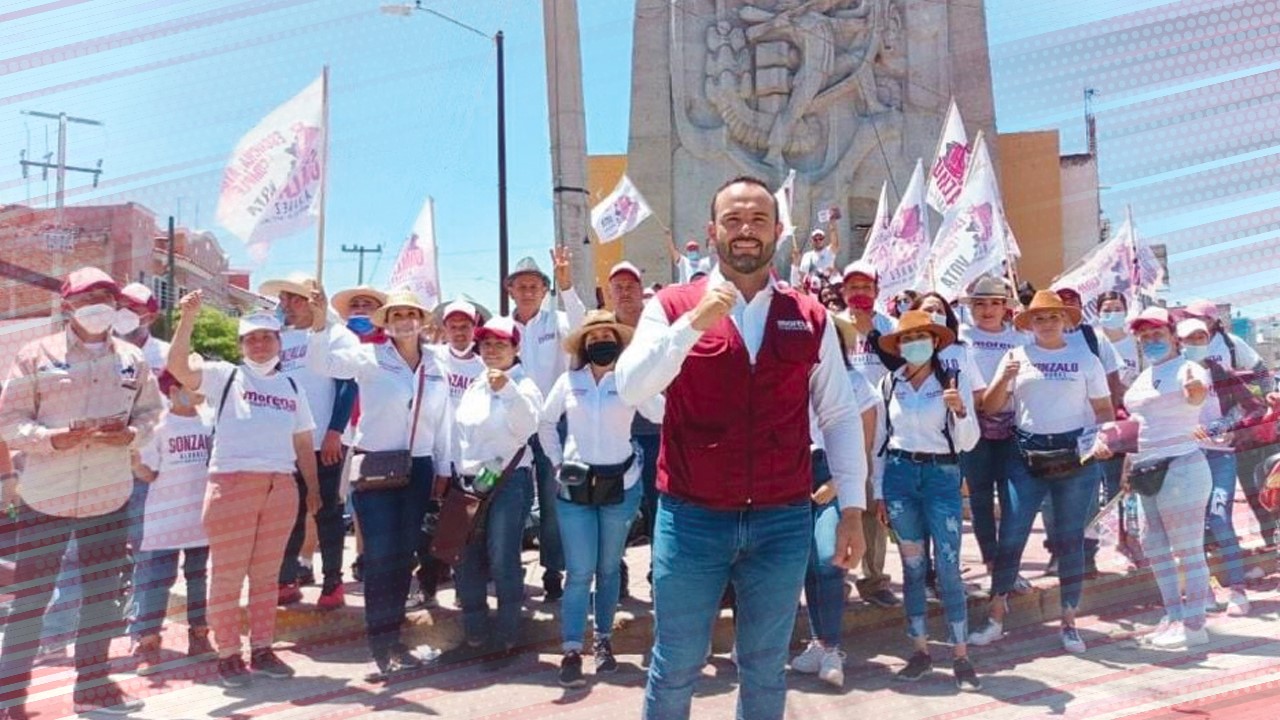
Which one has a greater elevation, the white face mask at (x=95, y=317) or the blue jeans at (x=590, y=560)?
the white face mask at (x=95, y=317)

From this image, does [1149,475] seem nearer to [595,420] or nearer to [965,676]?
[965,676]

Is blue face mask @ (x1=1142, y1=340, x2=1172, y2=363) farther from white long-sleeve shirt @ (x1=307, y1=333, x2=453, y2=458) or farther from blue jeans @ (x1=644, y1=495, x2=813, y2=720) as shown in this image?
white long-sleeve shirt @ (x1=307, y1=333, x2=453, y2=458)

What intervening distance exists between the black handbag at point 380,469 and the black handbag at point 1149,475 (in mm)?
3788

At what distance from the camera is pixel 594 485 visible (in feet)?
13.5

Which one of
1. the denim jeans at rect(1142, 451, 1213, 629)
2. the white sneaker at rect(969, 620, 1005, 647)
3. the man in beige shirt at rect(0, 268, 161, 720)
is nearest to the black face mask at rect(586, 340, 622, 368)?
the man in beige shirt at rect(0, 268, 161, 720)

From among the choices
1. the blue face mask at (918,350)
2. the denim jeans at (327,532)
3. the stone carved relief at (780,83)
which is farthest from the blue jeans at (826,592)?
the stone carved relief at (780,83)

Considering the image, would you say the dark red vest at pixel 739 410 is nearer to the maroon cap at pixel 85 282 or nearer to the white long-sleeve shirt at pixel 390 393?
the white long-sleeve shirt at pixel 390 393

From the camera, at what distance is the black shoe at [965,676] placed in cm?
397

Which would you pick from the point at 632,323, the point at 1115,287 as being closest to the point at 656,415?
the point at 632,323

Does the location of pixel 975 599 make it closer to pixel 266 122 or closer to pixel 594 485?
pixel 594 485

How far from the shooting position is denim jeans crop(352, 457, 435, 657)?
169 inches

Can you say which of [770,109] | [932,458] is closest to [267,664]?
[932,458]

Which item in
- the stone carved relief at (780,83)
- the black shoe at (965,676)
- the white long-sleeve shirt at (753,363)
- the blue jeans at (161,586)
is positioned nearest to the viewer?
the white long-sleeve shirt at (753,363)

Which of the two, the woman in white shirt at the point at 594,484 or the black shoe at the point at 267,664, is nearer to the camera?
the woman in white shirt at the point at 594,484
